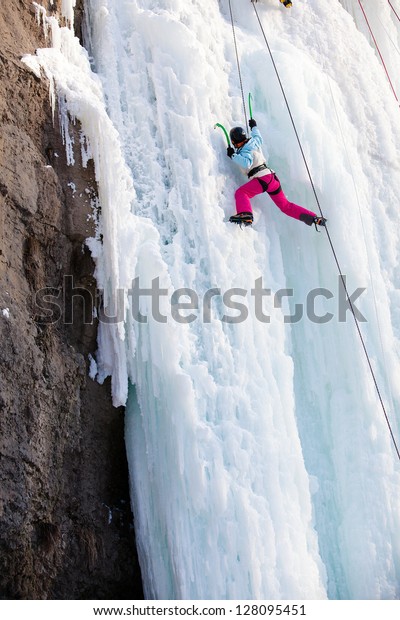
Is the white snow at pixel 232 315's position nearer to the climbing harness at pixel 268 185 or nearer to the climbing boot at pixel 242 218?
→ the climbing boot at pixel 242 218

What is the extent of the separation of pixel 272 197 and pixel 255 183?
192 millimetres

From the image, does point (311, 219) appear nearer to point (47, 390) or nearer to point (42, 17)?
point (47, 390)

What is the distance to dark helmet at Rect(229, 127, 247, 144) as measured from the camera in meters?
6.13

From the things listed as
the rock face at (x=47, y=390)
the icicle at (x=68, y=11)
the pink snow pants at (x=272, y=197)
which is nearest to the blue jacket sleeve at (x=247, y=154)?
the pink snow pants at (x=272, y=197)

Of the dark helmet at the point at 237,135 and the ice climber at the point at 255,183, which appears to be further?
the dark helmet at the point at 237,135

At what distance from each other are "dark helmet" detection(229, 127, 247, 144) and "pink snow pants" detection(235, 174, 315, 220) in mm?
377

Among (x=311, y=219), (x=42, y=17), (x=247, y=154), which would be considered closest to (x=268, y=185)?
(x=247, y=154)

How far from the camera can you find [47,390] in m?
5.13

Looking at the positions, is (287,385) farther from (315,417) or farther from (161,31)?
(161,31)

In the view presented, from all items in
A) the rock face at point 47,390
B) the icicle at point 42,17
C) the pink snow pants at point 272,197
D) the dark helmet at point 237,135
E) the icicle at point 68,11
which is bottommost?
the rock face at point 47,390

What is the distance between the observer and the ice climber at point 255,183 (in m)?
6.00

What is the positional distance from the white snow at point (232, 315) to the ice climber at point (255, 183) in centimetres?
16

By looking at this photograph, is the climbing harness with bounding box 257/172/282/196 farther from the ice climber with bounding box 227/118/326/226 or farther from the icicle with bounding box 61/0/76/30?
the icicle with bounding box 61/0/76/30

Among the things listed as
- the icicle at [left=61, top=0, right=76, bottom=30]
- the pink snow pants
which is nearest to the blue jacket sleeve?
the pink snow pants
